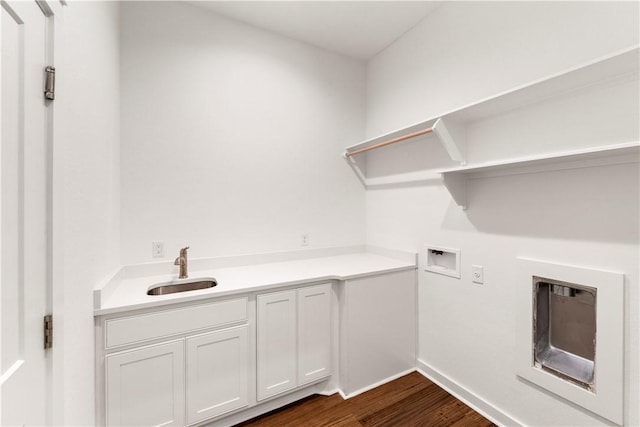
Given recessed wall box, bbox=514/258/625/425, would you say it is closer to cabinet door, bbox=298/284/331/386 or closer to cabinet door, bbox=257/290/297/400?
cabinet door, bbox=298/284/331/386

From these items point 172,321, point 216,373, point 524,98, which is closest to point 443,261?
point 524,98

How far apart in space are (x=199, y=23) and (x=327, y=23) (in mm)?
992

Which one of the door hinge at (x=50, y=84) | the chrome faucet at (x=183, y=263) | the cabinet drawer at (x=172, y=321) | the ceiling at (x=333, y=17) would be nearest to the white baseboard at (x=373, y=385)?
the cabinet drawer at (x=172, y=321)

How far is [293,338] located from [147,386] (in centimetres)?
83

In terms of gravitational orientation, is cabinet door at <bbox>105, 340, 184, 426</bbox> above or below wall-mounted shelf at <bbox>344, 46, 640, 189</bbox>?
below

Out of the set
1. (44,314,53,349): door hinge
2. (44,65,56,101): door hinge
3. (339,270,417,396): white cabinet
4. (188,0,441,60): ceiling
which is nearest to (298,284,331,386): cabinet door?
(339,270,417,396): white cabinet

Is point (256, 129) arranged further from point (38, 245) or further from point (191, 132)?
point (38, 245)

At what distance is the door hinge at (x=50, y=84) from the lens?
2.95ft

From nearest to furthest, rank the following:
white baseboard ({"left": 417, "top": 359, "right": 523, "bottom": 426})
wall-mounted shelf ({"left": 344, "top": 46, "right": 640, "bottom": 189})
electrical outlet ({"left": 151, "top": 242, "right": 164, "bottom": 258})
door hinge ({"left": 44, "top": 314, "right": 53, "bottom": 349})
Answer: door hinge ({"left": 44, "top": 314, "right": 53, "bottom": 349}) < wall-mounted shelf ({"left": 344, "top": 46, "right": 640, "bottom": 189}) < white baseboard ({"left": 417, "top": 359, "right": 523, "bottom": 426}) < electrical outlet ({"left": 151, "top": 242, "right": 164, "bottom": 258})

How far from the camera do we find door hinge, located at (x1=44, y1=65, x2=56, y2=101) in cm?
90

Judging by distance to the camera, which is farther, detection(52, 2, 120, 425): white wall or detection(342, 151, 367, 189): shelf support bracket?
detection(342, 151, 367, 189): shelf support bracket

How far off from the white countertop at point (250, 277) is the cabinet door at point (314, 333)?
11 centimetres

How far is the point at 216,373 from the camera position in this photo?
1623 millimetres

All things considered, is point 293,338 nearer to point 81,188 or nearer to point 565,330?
point 81,188
